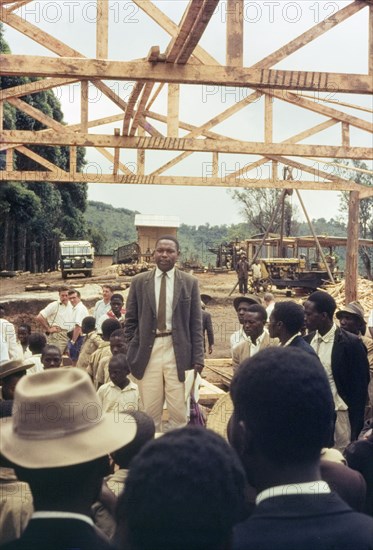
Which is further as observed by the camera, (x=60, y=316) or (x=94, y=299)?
(x=94, y=299)

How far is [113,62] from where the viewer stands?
562 centimetres

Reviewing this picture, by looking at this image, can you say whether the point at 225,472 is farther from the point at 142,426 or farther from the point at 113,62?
the point at 113,62

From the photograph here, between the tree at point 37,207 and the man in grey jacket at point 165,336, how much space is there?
19.5m

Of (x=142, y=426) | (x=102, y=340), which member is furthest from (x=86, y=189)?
(x=142, y=426)

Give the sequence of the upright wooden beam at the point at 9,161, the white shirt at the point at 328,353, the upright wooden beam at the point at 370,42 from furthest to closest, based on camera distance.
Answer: the upright wooden beam at the point at 9,161, the upright wooden beam at the point at 370,42, the white shirt at the point at 328,353

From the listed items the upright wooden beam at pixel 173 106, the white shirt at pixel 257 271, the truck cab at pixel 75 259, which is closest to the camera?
the upright wooden beam at pixel 173 106

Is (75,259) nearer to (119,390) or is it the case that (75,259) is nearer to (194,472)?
(119,390)

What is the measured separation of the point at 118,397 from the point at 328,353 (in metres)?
1.72

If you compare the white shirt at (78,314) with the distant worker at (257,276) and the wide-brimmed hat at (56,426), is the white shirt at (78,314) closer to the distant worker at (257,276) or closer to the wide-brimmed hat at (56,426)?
the wide-brimmed hat at (56,426)

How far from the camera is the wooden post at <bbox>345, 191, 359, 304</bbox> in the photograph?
1307 centimetres

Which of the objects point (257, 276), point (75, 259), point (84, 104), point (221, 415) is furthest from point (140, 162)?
point (75, 259)

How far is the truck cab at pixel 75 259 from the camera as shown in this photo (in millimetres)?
Result: 29461

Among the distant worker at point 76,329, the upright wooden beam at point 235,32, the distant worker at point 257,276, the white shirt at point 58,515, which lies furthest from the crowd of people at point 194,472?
the distant worker at point 257,276

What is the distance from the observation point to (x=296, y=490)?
1.78 meters
